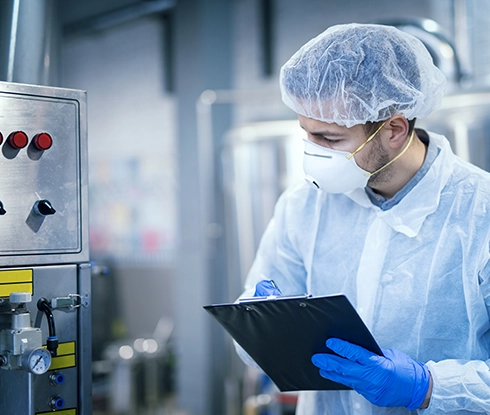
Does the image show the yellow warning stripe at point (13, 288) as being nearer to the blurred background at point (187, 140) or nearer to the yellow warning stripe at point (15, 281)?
the yellow warning stripe at point (15, 281)

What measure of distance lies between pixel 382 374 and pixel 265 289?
30cm

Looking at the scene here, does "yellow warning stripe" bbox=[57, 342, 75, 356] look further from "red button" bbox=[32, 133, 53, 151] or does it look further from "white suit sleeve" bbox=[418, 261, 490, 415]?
"white suit sleeve" bbox=[418, 261, 490, 415]

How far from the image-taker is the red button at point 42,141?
1153 millimetres

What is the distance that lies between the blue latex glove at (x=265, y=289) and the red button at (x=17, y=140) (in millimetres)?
545

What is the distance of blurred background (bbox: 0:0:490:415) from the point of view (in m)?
2.49

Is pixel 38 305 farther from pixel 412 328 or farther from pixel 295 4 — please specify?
pixel 295 4

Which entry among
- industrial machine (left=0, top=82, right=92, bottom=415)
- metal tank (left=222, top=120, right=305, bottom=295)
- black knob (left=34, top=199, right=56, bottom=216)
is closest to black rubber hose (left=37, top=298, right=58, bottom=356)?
industrial machine (left=0, top=82, right=92, bottom=415)

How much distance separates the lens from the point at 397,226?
1270mm

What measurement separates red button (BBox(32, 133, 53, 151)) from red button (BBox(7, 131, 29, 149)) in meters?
0.02

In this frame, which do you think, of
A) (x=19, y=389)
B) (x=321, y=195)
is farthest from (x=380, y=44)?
(x=19, y=389)

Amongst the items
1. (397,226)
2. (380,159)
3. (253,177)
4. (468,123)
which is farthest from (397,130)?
(253,177)

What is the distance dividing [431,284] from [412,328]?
97 mm

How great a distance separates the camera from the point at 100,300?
4.20 meters

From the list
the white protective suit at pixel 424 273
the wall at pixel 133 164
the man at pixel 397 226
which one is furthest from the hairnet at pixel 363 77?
the wall at pixel 133 164
